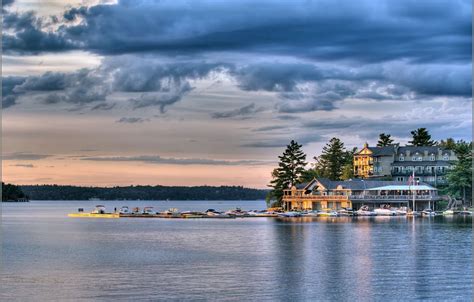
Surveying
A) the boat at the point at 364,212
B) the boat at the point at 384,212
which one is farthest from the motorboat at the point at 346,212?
the boat at the point at 384,212

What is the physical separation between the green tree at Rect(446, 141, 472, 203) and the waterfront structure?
14.1 ft

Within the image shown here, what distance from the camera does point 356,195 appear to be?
186 metres

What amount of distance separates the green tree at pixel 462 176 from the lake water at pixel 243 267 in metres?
64.6

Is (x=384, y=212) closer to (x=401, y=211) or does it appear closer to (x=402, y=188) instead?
(x=401, y=211)

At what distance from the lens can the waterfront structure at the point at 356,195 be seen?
185000 mm

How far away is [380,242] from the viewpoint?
329 feet

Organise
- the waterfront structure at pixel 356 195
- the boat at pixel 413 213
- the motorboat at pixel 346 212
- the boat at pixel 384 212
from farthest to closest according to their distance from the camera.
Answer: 1. the waterfront structure at pixel 356 195
2. the boat at pixel 384 212
3. the motorboat at pixel 346 212
4. the boat at pixel 413 213

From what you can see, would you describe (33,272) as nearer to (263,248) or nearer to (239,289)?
(239,289)

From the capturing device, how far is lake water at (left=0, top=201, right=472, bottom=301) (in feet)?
186

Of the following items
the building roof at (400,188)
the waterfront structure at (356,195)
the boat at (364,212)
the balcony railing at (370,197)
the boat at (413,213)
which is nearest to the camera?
the boat at (413,213)

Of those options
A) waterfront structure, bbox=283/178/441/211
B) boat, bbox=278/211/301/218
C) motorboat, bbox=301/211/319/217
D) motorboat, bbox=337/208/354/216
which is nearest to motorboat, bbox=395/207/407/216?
waterfront structure, bbox=283/178/441/211

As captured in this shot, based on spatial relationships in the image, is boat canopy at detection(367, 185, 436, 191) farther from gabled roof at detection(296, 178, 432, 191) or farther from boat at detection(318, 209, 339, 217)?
boat at detection(318, 209, 339, 217)

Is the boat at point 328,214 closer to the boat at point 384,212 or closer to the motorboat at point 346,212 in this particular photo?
the motorboat at point 346,212

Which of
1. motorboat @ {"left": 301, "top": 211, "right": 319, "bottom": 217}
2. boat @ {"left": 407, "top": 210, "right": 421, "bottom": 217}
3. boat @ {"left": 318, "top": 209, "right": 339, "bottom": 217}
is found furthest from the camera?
boat @ {"left": 318, "top": 209, "right": 339, "bottom": 217}
